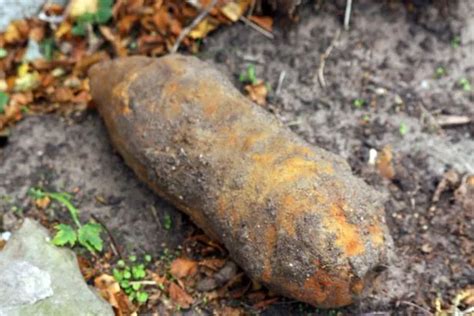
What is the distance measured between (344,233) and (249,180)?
0.38 meters

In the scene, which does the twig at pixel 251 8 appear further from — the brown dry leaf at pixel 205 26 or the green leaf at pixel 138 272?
the green leaf at pixel 138 272

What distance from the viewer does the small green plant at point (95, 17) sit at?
11.1 ft

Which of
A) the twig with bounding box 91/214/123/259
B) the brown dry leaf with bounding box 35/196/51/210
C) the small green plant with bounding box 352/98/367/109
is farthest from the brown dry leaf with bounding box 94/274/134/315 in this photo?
the small green plant with bounding box 352/98/367/109

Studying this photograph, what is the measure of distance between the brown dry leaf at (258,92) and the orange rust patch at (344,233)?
3.12 feet

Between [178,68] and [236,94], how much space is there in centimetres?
26

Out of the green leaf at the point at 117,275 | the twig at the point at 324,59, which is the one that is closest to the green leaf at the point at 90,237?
the green leaf at the point at 117,275

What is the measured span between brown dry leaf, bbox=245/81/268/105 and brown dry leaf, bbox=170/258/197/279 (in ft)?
2.59

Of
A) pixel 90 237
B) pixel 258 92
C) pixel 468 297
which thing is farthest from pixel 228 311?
pixel 258 92

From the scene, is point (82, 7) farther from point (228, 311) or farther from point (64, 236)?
point (228, 311)

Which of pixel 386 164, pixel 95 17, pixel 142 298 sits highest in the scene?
pixel 95 17

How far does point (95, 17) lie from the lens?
11.2ft

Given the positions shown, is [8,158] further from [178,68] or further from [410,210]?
[410,210]

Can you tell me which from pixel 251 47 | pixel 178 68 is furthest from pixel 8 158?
pixel 251 47

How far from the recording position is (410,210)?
9.55 ft
